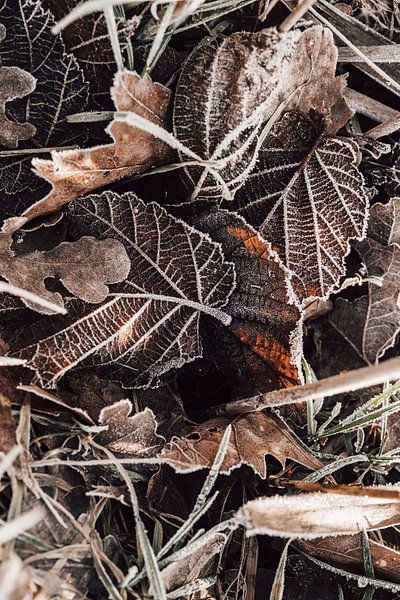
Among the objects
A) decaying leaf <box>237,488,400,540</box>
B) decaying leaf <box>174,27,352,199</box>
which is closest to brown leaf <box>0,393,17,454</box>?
decaying leaf <box>237,488,400,540</box>

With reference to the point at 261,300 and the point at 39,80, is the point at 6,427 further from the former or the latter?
the point at 39,80

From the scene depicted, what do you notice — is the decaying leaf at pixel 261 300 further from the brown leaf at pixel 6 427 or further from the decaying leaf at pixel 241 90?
the brown leaf at pixel 6 427

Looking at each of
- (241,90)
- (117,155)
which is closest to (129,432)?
(117,155)

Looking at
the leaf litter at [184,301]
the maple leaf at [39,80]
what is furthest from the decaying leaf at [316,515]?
the maple leaf at [39,80]

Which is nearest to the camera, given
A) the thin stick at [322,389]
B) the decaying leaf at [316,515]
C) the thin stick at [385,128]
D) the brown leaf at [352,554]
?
the thin stick at [322,389]

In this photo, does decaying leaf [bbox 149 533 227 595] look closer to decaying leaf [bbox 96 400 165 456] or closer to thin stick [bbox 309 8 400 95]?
decaying leaf [bbox 96 400 165 456]

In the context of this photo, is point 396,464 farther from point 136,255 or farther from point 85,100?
point 85,100

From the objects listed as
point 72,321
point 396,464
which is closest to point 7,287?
point 72,321
